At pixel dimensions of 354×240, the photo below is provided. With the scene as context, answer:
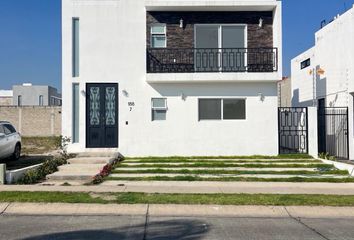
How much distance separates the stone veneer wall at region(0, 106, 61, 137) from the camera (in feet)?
130

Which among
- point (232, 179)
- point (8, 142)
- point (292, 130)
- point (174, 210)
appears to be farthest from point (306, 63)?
point (174, 210)

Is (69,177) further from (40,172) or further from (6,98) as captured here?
(6,98)

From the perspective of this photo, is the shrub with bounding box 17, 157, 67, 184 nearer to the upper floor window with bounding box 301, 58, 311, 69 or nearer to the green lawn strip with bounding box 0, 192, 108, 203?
the green lawn strip with bounding box 0, 192, 108, 203

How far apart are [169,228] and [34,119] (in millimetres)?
34684

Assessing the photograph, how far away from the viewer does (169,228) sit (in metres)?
7.70

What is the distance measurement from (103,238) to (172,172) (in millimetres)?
7554

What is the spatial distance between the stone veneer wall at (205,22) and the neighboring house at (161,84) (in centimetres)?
5

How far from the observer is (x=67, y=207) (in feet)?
30.3

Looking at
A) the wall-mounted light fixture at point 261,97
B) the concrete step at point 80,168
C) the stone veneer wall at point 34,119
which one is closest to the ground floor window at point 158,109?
the concrete step at point 80,168

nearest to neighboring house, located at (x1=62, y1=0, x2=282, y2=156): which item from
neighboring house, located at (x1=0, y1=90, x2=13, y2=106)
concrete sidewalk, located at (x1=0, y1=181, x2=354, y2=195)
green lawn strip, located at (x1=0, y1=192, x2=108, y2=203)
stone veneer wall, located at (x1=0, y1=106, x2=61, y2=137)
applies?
concrete sidewalk, located at (x1=0, y1=181, x2=354, y2=195)

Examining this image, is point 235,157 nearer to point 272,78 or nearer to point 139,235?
point 272,78

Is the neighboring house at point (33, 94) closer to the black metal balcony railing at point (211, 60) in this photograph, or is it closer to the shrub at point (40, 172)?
the black metal balcony railing at point (211, 60)

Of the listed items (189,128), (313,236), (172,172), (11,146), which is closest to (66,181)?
(172,172)

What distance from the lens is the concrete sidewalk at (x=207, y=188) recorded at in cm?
1111
